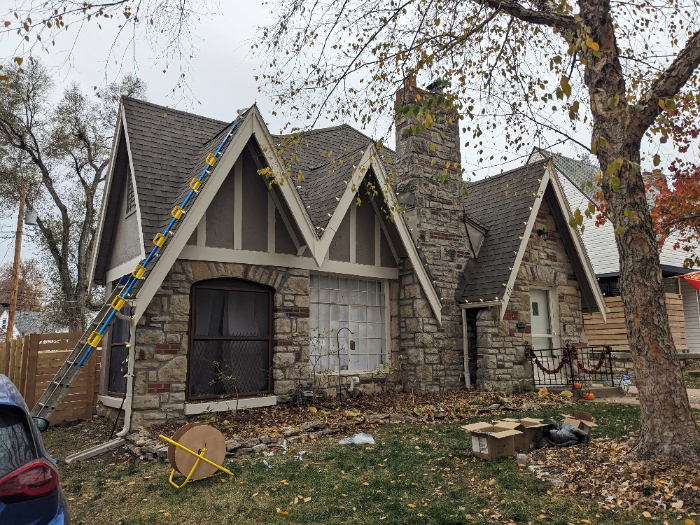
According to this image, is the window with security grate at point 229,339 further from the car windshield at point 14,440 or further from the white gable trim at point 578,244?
the white gable trim at point 578,244

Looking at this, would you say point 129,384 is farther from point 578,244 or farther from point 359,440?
point 578,244

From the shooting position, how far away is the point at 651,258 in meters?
5.21

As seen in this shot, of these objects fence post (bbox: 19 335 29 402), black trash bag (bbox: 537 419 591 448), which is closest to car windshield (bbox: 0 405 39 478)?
black trash bag (bbox: 537 419 591 448)

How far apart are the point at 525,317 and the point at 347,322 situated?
4277 mm

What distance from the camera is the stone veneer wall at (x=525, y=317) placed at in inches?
432

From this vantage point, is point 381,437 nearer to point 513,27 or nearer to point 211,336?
point 211,336

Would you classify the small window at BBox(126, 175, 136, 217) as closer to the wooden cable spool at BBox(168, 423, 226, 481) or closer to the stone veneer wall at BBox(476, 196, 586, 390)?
the wooden cable spool at BBox(168, 423, 226, 481)

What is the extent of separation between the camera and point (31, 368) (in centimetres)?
966

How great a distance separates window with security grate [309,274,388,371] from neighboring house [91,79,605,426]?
3 cm

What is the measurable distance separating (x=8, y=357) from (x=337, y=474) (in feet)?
28.8

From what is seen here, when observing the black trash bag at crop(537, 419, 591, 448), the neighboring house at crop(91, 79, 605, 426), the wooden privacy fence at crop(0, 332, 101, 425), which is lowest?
the black trash bag at crop(537, 419, 591, 448)

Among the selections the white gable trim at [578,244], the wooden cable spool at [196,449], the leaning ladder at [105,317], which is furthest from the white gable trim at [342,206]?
the white gable trim at [578,244]

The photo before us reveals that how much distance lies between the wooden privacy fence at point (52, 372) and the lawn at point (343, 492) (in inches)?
153

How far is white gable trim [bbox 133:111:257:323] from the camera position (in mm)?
7566
